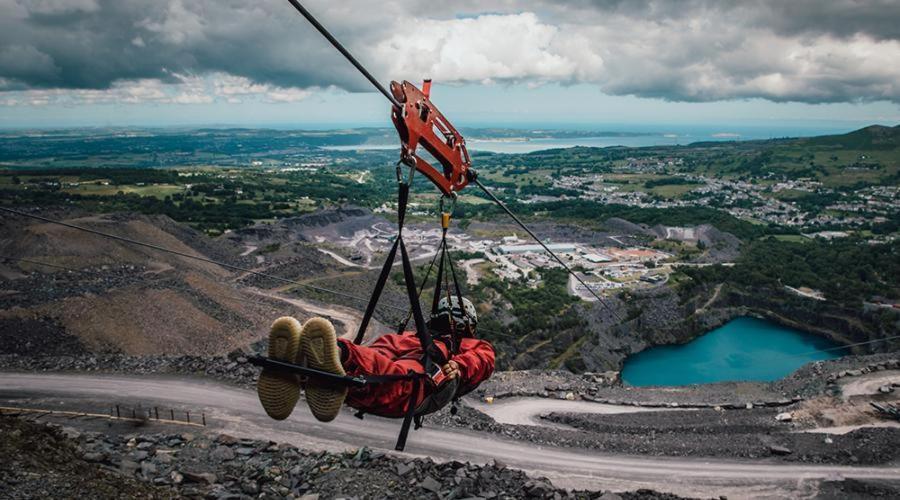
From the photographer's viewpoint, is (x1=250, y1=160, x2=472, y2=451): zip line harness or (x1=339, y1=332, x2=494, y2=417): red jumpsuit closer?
(x1=250, y1=160, x2=472, y2=451): zip line harness

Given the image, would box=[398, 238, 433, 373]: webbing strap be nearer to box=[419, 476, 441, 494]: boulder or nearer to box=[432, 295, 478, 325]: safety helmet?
box=[432, 295, 478, 325]: safety helmet

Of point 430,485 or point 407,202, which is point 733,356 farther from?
point 407,202

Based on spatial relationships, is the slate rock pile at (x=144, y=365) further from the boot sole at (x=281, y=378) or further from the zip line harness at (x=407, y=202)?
the boot sole at (x=281, y=378)

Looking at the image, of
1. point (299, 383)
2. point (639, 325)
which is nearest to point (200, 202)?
point (639, 325)

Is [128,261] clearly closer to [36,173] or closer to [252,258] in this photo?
[252,258]

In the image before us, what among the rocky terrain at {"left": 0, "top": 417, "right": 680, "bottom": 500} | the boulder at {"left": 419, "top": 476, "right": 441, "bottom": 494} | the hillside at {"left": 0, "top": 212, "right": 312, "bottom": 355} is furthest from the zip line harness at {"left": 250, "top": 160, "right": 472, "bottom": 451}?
the hillside at {"left": 0, "top": 212, "right": 312, "bottom": 355}

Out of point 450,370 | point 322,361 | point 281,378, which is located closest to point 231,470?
point 450,370

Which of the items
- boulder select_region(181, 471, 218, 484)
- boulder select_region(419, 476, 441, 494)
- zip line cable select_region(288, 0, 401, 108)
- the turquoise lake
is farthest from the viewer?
the turquoise lake

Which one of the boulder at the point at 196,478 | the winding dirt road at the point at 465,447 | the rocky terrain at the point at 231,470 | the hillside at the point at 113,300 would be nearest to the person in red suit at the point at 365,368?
the rocky terrain at the point at 231,470
